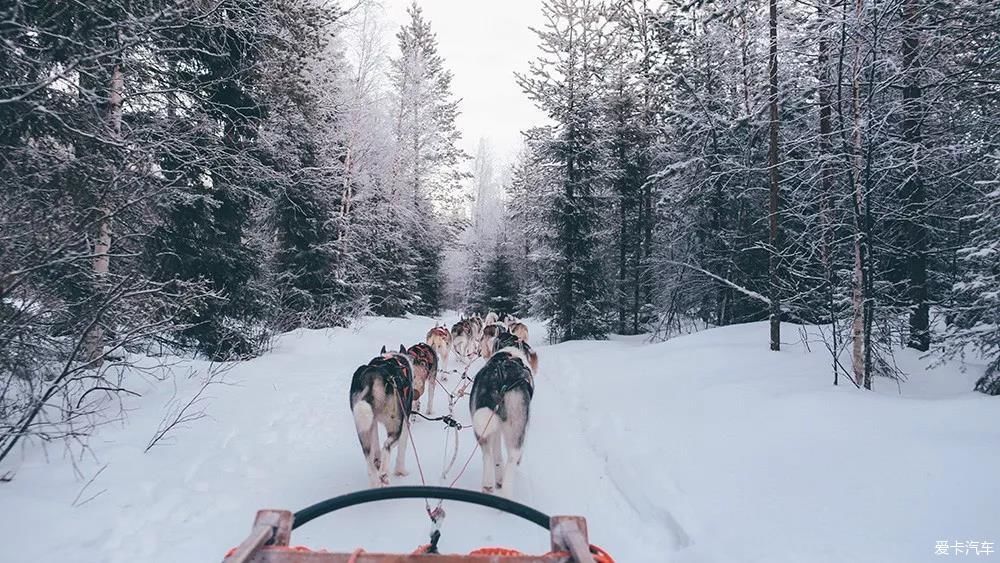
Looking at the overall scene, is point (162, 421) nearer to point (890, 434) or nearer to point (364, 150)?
point (890, 434)

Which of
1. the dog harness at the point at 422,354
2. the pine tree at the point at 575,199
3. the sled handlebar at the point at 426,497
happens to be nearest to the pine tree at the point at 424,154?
the pine tree at the point at 575,199

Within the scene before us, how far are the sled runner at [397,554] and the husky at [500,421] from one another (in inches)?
81.3

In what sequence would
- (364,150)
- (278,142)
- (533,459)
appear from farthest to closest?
(364,150) < (278,142) < (533,459)

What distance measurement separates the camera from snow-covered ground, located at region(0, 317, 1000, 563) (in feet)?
10.7

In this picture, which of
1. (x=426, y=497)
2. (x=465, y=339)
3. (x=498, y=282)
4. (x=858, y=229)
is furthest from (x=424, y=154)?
(x=426, y=497)

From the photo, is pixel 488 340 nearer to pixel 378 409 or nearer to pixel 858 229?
pixel 378 409

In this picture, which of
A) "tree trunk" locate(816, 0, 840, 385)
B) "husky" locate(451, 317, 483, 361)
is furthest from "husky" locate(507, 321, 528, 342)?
"tree trunk" locate(816, 0, 840, 385)

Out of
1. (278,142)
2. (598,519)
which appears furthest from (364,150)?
(598,519)

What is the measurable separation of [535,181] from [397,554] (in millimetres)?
19577

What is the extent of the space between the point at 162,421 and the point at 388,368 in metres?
3.07

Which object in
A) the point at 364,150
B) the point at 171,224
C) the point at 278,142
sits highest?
the point at 364,150

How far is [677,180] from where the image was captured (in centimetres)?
1625

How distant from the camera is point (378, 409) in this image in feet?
14.0

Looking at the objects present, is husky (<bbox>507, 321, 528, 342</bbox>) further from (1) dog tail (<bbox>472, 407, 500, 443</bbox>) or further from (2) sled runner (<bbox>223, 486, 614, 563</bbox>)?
(2) sled runner (<bbox>223, 486, 614, 563</bbox>)
